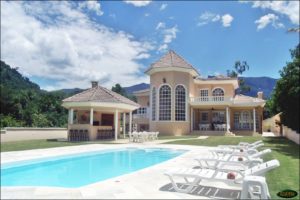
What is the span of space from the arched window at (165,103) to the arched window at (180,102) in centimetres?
75

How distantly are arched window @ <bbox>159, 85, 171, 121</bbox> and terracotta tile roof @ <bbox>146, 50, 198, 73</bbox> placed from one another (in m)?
2.24

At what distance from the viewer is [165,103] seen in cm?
3269

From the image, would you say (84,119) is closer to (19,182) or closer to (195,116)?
(195,116)

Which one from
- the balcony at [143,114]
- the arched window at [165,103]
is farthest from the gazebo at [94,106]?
the balcony at [143,114]

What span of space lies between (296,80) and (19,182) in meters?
16.0

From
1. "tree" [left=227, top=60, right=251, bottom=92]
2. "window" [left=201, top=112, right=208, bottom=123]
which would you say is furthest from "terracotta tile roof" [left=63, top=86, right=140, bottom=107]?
"tree" [left=227, top=60, right=251, bottom=92]

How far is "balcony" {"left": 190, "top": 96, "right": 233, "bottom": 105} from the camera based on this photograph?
31.8 meters

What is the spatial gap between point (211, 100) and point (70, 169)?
22559 mm

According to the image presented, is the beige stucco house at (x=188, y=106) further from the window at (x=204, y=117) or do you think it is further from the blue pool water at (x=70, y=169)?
the blue pool water at (x=70, y=169)

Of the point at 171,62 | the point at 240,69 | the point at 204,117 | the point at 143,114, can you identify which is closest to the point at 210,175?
the point at 171,62

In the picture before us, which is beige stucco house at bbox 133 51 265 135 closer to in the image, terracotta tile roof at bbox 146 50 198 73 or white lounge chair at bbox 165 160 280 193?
terracotta tile roof at bbox 146 50 198 73

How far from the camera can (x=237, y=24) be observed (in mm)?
22453

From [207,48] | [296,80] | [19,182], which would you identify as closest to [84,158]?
[19,182]

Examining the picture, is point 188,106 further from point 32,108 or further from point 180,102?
point 32,108
